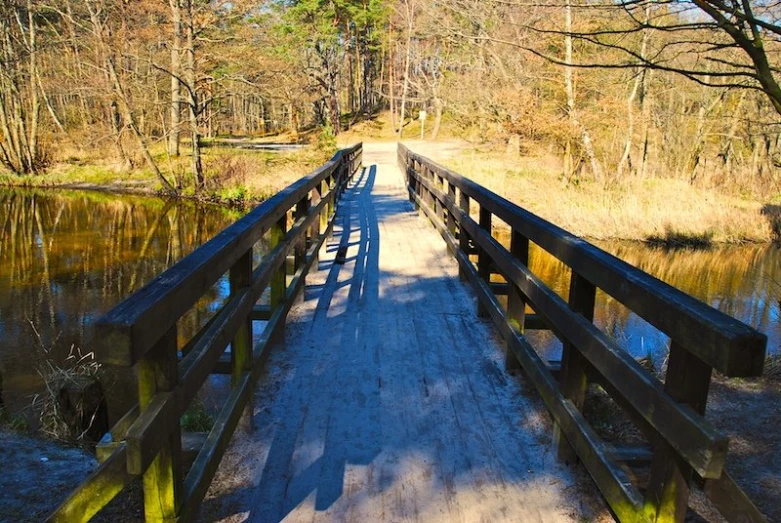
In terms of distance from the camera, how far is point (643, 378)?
2.20m

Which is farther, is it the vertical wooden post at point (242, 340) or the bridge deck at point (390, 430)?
the vertical wooden post at point (242, 340)

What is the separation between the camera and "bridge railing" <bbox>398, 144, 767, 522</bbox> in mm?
1813

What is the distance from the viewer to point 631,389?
2277 mm

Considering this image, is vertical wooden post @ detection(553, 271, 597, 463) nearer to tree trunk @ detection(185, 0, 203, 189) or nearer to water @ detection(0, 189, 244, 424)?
water @ detection(0, 189, 244, 424)

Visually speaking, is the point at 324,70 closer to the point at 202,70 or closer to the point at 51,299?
the point at 202,70

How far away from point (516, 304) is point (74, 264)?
37.6 feet

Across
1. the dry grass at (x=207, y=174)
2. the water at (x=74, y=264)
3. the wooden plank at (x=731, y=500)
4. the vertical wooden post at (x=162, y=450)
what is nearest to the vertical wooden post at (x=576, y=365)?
the wooden plank at (x=731, y=500)

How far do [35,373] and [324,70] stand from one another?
44.6 m

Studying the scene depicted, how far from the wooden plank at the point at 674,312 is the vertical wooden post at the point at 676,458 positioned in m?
0.09

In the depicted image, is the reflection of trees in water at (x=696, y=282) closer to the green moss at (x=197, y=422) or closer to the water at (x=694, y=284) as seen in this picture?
the water at (x=694, y=284)

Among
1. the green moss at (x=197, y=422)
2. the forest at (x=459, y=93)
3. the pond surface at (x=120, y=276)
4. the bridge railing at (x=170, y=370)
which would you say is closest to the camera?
the bridge railing at (x=170, y=370)

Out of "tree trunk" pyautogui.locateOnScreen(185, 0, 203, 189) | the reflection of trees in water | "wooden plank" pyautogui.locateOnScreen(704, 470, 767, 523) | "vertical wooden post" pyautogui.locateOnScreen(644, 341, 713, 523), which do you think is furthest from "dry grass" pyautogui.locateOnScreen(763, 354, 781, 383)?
"tree trunk" pyautogui.locateOnScreen(185, 0, 203, 189)

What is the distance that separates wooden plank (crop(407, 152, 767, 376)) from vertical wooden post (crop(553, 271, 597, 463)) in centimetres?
12

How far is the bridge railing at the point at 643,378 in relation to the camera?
5.95ft
